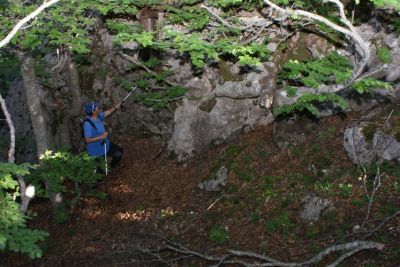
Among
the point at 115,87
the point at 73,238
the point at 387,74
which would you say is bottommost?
the point at 73,238

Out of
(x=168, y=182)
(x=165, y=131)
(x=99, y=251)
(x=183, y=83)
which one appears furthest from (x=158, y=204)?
(x=183, y=83)

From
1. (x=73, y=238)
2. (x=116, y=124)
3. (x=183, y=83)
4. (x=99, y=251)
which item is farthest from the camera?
(x=116, y=124)

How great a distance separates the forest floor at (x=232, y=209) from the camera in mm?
7590

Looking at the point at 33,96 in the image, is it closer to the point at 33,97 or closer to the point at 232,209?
the point at 33,97

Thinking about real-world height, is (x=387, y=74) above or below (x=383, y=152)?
above

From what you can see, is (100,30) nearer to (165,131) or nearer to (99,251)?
(165,131)

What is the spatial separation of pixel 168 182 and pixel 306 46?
597 centimetres

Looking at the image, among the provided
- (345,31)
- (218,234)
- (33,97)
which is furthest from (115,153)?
(345,31)

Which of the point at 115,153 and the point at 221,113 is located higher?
the point at 221,113

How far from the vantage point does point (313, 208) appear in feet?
26.7

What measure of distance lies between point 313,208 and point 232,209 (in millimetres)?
2089

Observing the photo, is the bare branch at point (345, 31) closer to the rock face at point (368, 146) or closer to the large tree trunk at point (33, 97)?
the rock face at point (368, 146)

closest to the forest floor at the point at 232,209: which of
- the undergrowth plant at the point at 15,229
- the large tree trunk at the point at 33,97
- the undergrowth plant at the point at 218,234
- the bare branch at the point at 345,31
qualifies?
the undergrowth plant at the point at 218,234

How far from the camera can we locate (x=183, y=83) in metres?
12.4
